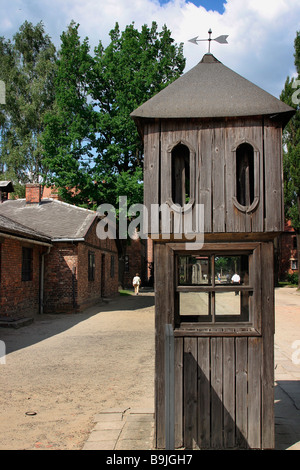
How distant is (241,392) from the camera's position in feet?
13.7

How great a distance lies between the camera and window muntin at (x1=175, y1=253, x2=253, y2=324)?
4434mm

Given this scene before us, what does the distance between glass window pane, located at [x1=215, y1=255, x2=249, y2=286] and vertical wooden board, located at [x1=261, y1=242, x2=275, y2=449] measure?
13.9 inches

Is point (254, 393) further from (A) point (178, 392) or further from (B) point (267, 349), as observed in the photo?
(A) point (178, 392)

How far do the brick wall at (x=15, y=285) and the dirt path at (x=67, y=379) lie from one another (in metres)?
1.29

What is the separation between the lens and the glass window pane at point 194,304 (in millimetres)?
4609

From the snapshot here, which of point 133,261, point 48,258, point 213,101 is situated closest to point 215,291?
point 213,101

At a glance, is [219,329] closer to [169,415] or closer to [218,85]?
[169,415]

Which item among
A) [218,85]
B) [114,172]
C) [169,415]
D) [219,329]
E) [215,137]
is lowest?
[169,415]

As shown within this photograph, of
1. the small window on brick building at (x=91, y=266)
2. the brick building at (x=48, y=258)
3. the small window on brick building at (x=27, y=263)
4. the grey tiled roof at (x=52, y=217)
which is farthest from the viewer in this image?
the small window on brick building at (x=91, y=266)

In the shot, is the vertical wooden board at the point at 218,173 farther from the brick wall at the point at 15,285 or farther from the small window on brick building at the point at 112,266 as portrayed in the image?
the small window on brick building at the point at 112,266

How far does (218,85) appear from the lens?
462cm

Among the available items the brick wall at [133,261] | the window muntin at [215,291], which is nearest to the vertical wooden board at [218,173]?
the window muntin at [215,291]

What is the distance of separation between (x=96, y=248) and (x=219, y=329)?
17392mm
